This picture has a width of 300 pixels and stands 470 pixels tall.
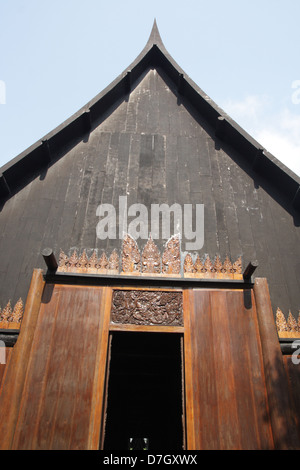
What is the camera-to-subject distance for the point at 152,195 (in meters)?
7.16

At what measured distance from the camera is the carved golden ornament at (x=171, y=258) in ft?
18.7

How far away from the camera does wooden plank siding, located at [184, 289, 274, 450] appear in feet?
14.6

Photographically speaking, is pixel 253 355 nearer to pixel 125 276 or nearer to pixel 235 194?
pixel 125 276

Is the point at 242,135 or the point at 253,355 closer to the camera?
the point at 253,355

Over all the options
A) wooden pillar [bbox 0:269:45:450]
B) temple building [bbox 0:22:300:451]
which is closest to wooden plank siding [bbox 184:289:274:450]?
temple building [bbox 0:22:300:451]

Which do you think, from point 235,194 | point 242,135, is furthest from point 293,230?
point 242,135

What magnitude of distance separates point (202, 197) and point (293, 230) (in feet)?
6.14

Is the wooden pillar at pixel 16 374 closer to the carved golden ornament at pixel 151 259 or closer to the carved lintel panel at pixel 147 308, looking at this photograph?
the carved lintel panel at pixel 147 308

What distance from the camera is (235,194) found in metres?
7.38

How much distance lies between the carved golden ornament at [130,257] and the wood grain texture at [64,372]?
23.7 inches

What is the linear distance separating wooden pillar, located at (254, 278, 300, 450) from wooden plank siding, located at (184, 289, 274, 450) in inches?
3.3

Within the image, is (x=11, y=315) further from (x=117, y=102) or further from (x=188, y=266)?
(x=117, y=102)

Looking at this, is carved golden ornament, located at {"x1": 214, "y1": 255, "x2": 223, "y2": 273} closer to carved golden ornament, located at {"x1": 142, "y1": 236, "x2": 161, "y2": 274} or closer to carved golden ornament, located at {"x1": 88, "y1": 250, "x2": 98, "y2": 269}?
carved golden ornament, located at {"x1": 142, "y1": 236, "x2": 161, "y2": 274}

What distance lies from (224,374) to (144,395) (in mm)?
6542
